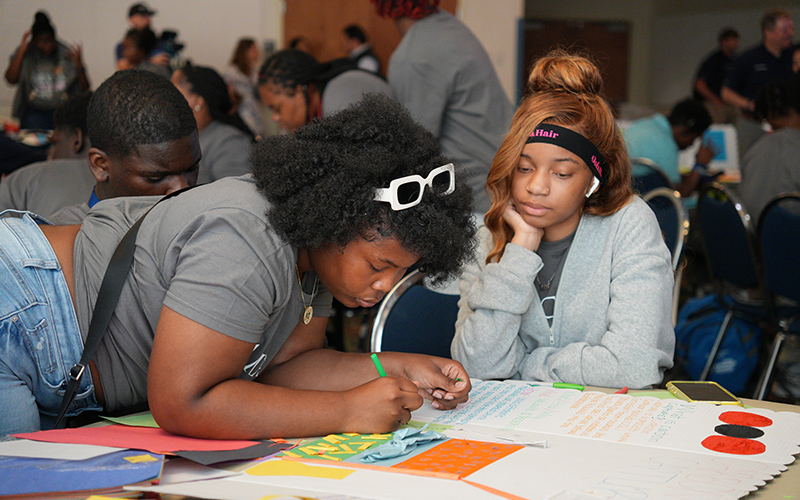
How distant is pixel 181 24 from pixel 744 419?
7785 mm

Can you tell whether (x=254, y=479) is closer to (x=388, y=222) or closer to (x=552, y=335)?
(x=388, y=222)

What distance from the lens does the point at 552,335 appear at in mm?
1691

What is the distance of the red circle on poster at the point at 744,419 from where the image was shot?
3.85 ft

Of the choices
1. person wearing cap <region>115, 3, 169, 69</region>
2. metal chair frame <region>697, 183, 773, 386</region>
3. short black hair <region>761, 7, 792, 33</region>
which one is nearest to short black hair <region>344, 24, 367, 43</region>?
person wearing cap <region>115, 3, 169, 69</region>

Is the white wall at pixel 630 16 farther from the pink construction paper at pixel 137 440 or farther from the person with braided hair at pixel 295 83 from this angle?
the pink construction paper at pixel 137 440

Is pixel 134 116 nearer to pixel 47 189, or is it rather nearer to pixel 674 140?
pixel 47 189

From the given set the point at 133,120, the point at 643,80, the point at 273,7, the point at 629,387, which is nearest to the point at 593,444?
the point at 629,387

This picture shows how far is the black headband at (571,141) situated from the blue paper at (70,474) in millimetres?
1149

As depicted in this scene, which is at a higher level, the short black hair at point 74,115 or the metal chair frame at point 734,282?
the short black hair at point 74,115

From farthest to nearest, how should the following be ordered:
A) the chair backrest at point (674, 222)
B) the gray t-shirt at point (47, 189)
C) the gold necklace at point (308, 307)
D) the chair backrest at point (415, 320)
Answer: the chair backrest at point (674, 222), the gray t-shirt at point (47, 189), the chair backrest at point (415, 320), the gold necklace at point (308, 307)

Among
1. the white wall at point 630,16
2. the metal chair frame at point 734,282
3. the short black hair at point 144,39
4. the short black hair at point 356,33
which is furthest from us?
the white wall at point 630,16

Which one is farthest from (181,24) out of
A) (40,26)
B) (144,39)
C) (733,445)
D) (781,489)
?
Answer: (781,489)

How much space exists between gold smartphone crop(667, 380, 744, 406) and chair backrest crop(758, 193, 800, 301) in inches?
60.0

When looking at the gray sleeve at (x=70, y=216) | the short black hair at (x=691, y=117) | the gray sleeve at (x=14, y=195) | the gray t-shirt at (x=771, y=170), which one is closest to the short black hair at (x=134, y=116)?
the gray sleeve at (x=70, y=216)
